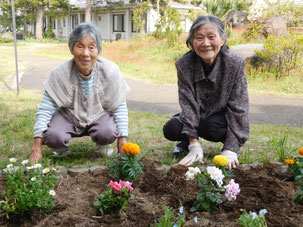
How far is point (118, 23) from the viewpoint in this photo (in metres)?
29.2

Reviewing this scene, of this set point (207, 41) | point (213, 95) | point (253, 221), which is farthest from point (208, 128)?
point (253, 221)

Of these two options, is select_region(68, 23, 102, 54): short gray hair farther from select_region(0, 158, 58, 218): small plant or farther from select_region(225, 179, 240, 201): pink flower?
select_region(225, 179, 240, 201): pink flower

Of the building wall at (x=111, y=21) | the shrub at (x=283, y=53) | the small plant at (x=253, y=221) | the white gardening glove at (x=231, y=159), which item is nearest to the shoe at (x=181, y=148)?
the white gardening glove at (x=231, y=159)

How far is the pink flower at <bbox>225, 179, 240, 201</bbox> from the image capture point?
76.3 inches

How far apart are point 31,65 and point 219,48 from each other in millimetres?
10539

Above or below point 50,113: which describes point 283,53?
above

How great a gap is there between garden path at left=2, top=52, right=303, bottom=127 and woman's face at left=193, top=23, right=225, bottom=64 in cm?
281

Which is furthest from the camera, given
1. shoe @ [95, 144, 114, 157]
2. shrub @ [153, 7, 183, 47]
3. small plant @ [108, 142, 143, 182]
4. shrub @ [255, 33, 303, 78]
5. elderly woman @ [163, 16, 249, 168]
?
shrub @ [153, 7, 183, 47]

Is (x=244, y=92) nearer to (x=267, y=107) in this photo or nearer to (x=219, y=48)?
(x=219, y=48)

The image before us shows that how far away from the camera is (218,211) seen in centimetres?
194

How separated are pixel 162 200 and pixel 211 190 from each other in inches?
12.4

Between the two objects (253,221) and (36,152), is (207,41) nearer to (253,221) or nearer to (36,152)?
(253,221)

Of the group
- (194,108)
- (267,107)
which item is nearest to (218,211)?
(194,108)

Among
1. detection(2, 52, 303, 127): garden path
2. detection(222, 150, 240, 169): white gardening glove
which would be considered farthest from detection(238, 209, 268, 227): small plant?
detection(2, 52, 303, 127): garden path
